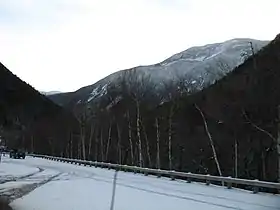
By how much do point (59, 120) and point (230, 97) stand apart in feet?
325

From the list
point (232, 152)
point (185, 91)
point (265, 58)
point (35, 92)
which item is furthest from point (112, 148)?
point (35, 92)

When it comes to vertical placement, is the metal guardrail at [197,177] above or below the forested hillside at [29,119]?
below

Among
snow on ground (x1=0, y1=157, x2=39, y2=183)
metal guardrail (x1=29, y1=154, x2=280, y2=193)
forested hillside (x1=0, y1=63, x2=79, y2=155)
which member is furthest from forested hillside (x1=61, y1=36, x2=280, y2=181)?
forested hillside (x1=0, y1=63, x2=79, y2=155)

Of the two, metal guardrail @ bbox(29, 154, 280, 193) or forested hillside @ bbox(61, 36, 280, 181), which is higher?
forested hillside @ bbox(61, 36, 280, 181)

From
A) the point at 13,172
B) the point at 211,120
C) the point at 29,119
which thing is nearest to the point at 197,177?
the point at 13,172

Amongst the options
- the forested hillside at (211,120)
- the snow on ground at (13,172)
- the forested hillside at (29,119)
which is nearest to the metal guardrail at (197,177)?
the forested hillside at (211,120)

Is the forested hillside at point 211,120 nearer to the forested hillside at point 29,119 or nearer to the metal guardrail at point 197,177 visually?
the metal guardrail at point 197,177

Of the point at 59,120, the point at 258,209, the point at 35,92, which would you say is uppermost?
the point at 35,92

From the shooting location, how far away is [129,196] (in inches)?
893

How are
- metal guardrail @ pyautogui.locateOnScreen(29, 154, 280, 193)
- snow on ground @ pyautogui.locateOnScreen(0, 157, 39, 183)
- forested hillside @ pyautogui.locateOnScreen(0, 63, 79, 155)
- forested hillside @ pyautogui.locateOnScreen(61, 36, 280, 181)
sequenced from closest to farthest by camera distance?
metal guardrail @ pyautogui.locateOnScreen(29, 154, 280, 193) → snow on ground @ pyautogui.locateOnScreen(0, 157, 39, 183) → forested hillside @ pyautogui.locateOnScreen(61, 36, 280, 181) → forested hillside @ pyautogui.locateOnScreen(0, 63, 79, 155)

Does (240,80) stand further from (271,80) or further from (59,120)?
(59,120)

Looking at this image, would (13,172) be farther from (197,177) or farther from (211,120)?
(211,120)

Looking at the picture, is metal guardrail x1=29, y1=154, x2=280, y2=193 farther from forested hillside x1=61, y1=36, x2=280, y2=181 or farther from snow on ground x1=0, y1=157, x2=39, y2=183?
snow on ground x1=0, y1=157, x2=39, y2=183

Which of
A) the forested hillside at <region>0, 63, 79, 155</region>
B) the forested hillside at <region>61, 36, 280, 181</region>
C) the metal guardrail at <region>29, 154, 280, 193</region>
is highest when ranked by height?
the forested hillside at <region>0, 63, 79, 155</region>
